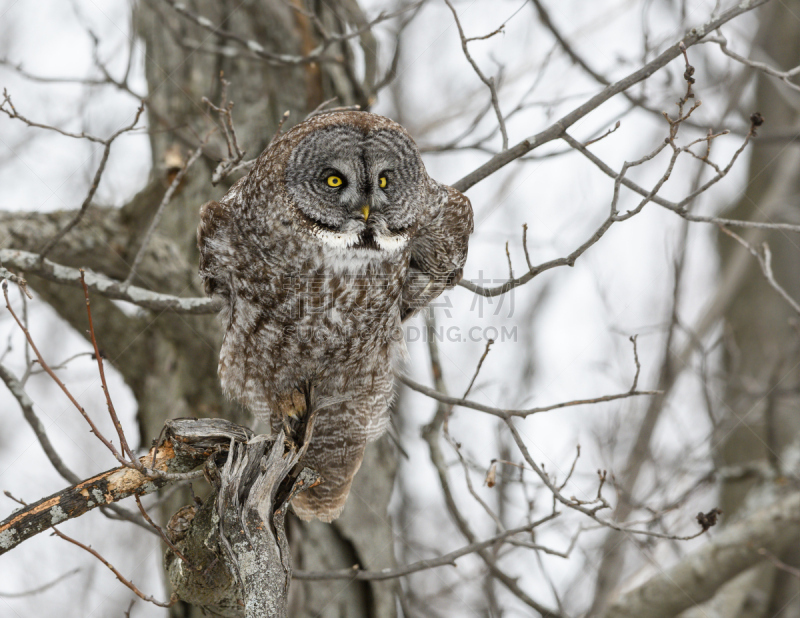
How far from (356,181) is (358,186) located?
0.10 feet

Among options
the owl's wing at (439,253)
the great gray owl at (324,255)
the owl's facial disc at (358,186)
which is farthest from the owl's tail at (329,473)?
the owl's facial disc at (358,186)

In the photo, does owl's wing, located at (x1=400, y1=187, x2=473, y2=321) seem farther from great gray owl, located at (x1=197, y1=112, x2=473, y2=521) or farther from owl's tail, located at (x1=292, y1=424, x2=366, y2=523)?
owl's tail, located at (x1=292, y1=424, x2=366, y2=523)

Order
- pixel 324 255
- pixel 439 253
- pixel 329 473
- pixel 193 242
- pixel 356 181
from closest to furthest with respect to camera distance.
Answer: pixel 324 255 → pixel 356 181 → pixel 439 253 → pixel 329 473 → pixel 193 242

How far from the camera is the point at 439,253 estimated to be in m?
3.58

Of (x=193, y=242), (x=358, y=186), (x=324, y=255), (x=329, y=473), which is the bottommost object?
(x=329, y=473)

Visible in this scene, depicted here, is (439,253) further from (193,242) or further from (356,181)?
(193,242)

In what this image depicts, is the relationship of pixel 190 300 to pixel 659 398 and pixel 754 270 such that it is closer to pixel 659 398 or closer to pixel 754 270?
pixel 659 398

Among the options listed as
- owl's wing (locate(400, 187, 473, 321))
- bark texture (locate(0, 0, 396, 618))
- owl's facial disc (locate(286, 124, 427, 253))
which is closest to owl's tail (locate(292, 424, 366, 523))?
bark texture (locate(0, 0, 396, 618))

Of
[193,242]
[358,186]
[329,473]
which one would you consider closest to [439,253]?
[358,186]

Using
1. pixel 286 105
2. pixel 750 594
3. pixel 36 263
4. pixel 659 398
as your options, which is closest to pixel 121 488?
pixel 36 263

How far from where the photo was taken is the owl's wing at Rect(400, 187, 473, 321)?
11.5ft

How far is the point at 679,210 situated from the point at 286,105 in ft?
9.37

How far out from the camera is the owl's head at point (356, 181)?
10.7 feet

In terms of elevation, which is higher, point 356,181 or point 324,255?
point 356,181
